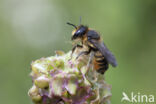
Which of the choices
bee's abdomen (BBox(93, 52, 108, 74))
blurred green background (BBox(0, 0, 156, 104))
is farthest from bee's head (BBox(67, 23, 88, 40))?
blurred green background (BBox(0, 0, 156, 104))

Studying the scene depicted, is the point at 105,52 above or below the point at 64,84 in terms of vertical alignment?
above

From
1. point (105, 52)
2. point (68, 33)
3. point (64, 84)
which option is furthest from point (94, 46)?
point (68, 33)

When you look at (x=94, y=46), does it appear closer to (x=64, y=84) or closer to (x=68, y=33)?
(x=64, y=84)

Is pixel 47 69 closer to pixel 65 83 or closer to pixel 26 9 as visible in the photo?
pixel 65 83

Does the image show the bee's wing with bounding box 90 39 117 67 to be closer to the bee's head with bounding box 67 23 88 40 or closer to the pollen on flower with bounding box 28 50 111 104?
the bee's head with bounding box 67 23 88 40

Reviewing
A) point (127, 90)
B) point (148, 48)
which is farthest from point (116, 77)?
point (148, 48)

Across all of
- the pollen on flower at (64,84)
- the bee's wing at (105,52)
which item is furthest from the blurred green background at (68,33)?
the pollen on flower at (64,84)

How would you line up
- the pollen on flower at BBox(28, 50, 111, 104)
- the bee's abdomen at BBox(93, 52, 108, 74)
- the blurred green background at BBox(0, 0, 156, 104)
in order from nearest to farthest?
the pollen on flower at BBox(28, 50, 111, 104) < the bee's abdomen at BBox(93, 52, 108, 74) < the blurred green background at BBox(0, 0, 156, 104)
